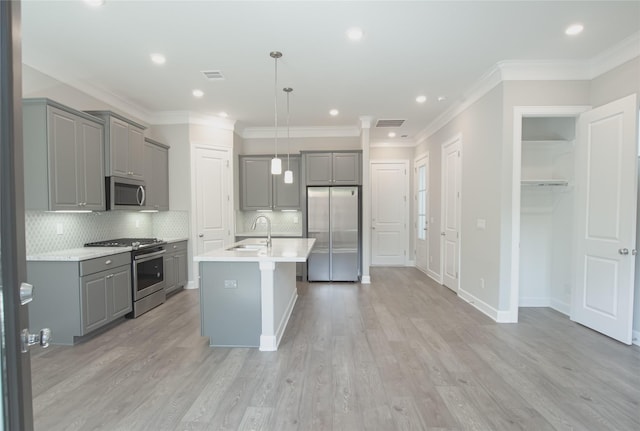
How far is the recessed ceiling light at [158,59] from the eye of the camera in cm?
310

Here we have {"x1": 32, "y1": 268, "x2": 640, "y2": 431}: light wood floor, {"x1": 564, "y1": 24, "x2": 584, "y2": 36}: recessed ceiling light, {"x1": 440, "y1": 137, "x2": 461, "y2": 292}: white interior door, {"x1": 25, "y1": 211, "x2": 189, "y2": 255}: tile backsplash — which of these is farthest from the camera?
{"x1": 440, "y1": 137, "x2": 461, "y2": 292}: white interior door

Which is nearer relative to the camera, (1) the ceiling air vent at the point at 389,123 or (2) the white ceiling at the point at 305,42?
(2) the white ceiling at the point at 305,42

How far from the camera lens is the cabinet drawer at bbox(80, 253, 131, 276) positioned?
9.68 ft

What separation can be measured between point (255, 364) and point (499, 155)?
338 cm

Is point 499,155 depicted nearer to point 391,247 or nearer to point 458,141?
point 458,141

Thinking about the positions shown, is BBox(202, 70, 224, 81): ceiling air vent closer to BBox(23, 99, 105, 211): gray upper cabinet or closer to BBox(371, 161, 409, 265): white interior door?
BBox(23, 99, 105, 211): gray upper cabinet

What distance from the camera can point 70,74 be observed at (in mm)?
3428

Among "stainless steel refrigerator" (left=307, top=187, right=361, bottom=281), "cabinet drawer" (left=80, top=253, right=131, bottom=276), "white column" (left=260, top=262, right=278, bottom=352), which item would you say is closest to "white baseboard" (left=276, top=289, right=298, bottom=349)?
"white column" (left=260, top=262, right=278, bottom=352)

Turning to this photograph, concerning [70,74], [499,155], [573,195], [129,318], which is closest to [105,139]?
[70,74]

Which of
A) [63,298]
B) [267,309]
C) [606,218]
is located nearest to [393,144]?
[606,218]

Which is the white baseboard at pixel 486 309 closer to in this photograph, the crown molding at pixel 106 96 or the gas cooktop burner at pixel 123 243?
the gas cooktop burner at pixel 123 243

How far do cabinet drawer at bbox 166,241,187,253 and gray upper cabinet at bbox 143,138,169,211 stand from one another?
60 centimetres

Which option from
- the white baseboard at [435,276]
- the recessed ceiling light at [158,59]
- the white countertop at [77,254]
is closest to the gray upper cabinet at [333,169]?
the white baseboard at [435,276]

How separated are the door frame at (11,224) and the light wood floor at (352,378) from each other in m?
1.33
